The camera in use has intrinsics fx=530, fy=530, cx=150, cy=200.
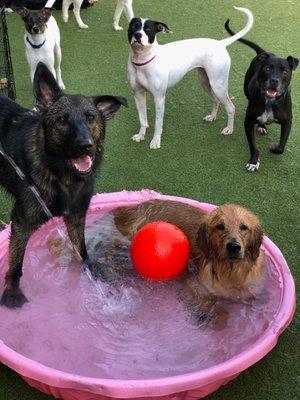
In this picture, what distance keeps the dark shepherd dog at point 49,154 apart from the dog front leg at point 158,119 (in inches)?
77.1

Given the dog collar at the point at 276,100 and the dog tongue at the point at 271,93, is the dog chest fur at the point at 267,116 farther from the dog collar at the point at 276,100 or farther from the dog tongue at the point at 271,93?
the dog tongue at the point at 271,93

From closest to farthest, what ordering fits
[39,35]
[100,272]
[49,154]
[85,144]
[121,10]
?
[85,144] < [49,154] < [100,272] < [39,35] < [121,10]

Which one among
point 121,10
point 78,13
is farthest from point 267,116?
point 78,13

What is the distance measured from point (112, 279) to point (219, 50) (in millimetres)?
2751

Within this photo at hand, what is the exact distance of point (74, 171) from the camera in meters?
3.15

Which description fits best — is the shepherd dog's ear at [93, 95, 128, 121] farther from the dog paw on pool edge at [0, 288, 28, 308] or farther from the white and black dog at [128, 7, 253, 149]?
the white and black dog at [128, 7, 253, 149]

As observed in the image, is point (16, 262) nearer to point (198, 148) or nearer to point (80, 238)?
point (80, 238)

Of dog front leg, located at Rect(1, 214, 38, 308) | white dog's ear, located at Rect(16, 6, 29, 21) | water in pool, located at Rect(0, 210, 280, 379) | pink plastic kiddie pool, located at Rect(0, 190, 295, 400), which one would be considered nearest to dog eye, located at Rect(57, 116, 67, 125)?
dog front leg, located at Rect(1, 214, 38, 308)

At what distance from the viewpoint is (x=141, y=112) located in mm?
5445

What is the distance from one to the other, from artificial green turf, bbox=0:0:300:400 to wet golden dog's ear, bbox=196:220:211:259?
75cm

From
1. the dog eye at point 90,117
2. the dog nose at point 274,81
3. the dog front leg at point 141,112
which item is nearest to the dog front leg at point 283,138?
the dog nose at point 274,81

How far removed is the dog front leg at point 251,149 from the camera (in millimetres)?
5207

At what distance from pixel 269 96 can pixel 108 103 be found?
2.21 metres

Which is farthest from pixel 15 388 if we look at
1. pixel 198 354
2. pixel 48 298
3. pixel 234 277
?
pixel 234 277
